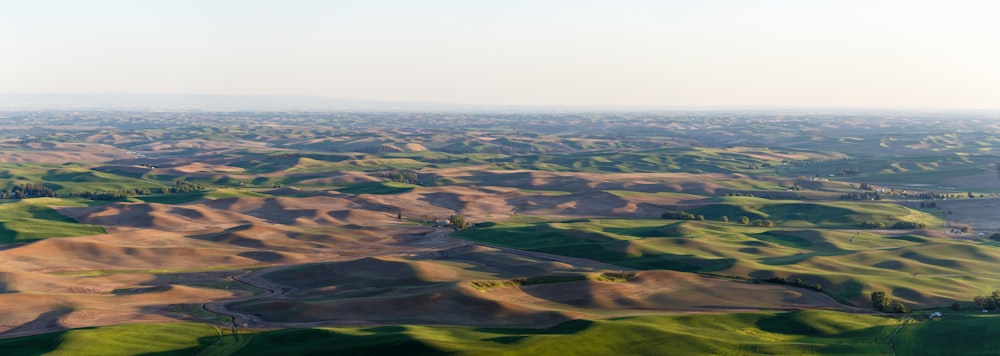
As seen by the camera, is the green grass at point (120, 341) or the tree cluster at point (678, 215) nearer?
the green grass at point (120, 341)

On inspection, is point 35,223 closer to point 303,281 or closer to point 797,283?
point 303,281

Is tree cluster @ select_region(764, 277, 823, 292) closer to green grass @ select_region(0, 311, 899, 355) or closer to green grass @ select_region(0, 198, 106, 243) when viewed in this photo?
green grass @ select_region(0, 311, 899, 355)

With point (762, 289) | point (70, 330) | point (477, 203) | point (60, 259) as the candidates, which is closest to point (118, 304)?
point (70, 330)

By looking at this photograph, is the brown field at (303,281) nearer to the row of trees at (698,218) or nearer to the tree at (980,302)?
the tree at (980,302)

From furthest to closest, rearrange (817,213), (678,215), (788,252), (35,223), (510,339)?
(678,215), (817,213), (35,223), (788,252), (510,339)

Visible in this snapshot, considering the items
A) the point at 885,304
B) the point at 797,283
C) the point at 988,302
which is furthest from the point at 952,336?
the point at 797,283

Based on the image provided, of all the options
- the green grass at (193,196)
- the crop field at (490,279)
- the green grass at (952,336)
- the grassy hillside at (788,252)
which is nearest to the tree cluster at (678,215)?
the crop field at (490,279)

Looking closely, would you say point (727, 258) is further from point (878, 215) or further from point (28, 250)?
point (28, 250)
